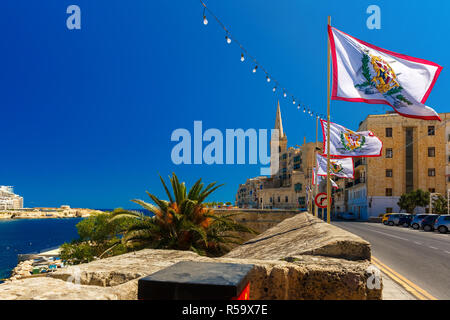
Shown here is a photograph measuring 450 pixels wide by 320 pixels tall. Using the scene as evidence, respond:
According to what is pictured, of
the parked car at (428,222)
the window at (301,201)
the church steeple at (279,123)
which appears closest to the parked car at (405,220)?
the parked car at (428,222)

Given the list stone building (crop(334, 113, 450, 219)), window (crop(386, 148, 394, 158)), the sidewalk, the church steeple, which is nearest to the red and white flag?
the sidewalk

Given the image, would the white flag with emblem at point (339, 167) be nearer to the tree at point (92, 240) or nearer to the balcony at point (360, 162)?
the tree at point (92, 240)

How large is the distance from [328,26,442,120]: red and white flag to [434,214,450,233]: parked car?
23829 mm

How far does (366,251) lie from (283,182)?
91.7 meters

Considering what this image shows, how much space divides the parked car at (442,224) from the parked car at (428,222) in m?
1.56

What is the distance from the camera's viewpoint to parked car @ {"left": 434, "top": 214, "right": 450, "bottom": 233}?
89.8ft

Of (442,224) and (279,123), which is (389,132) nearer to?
(442,224)

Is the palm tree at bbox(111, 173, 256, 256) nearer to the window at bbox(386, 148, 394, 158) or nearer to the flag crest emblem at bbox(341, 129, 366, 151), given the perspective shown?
the flag crest emblem at bbox(341, 129, 366, 151)

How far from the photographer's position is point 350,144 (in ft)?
43.5

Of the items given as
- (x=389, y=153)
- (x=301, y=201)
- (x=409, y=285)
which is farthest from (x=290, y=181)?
(x=409, y=285)

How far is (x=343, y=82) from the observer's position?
30.1 feet

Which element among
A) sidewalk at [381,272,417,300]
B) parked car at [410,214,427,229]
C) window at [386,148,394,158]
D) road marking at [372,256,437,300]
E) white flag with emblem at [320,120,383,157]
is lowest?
parked car at [410,214,427,229]

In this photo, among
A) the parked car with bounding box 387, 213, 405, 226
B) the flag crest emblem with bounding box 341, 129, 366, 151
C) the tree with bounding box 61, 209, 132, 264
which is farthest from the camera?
the parked car with bounding box 387, 213, 405, 226
